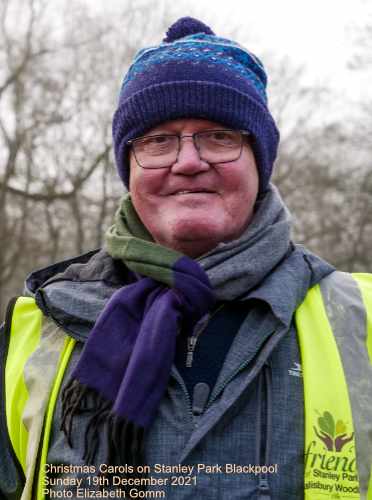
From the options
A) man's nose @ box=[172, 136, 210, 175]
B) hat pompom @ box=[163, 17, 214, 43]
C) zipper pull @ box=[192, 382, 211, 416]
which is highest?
hat pompom @ box=[163, 17, 214, 43]

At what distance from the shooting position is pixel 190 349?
2006 mm

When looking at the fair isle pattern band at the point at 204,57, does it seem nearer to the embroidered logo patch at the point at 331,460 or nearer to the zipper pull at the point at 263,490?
the embroidered logo patch at the point at 331,460

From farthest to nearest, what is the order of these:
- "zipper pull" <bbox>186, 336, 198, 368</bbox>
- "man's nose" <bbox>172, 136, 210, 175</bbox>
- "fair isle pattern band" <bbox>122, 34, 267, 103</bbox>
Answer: "fair isle pattern band" <bbox>122, 34, 267, 103</bbox> < "man's nose" <bbox>172, 136, 210, 175</bbox> < "zipper pull" <bbox>186, 336, 198, 368</bbox>

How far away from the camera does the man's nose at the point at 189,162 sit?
84.1 inches

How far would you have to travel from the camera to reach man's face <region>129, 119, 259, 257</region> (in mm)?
2166

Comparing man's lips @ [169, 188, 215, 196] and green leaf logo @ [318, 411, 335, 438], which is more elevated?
man's lips @ [169, 188, 215, 196]

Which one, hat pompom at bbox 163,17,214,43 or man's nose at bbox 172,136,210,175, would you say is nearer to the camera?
man's nose at bbox 172,136,210,175

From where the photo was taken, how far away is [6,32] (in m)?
18.2

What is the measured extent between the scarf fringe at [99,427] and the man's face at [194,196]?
2.06 ft

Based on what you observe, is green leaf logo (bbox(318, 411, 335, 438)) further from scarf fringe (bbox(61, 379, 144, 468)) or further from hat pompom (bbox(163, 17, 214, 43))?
hat pompom (bbox(163, 17, 214, 43))

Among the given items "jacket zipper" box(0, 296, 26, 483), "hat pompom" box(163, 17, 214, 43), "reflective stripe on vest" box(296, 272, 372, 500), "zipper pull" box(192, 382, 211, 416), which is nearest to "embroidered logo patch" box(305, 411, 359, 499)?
"reflective stripe on vest" box(296, 272, 372, 500)

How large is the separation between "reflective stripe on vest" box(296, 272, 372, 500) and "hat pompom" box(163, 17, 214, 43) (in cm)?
120

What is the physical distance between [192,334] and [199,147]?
2.17ft

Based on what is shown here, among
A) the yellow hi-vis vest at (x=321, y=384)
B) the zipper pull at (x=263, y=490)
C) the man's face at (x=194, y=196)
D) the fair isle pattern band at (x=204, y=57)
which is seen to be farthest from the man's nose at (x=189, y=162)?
the zipper pull at (x=263, y=490)
